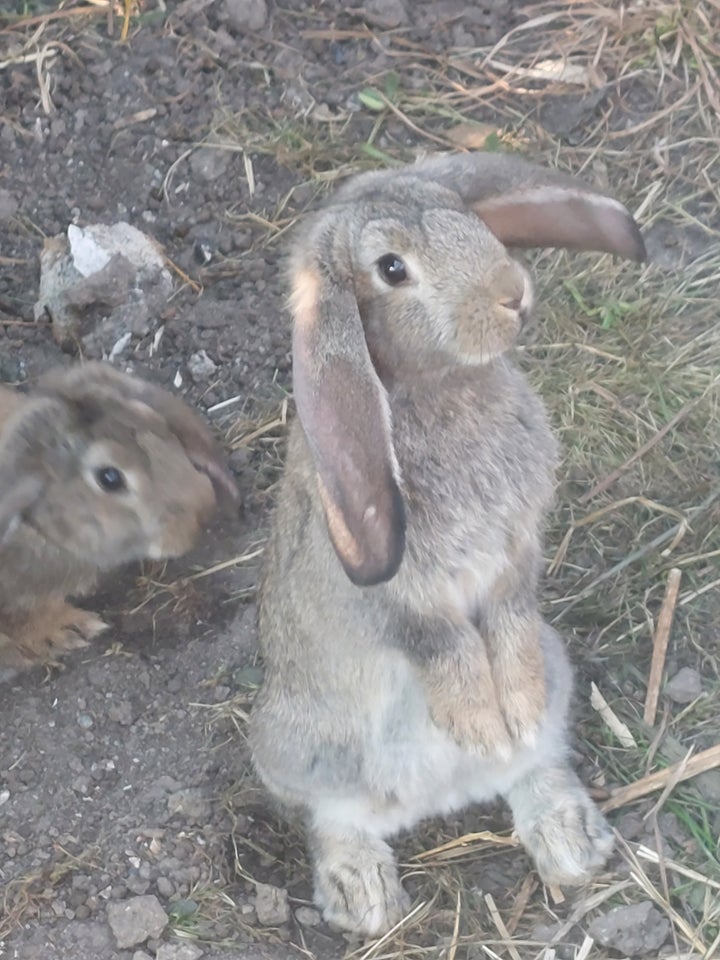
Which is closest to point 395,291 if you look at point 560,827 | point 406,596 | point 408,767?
point 406,596

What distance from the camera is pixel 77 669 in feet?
14.8

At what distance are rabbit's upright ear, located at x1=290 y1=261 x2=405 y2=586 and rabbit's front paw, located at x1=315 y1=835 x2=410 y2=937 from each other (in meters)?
1.39

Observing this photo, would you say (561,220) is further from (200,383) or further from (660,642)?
(200,383)

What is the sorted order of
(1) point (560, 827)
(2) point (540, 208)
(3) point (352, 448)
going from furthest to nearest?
(1) point (560, 827) → (2) point (540, 208) → (3) point (352, 448)

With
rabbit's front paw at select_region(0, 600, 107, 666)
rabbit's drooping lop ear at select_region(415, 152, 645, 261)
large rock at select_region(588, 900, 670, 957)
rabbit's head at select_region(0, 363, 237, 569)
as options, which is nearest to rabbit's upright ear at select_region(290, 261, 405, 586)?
rabbit's drooping lop ear at select_region(415, 152, 645, 261)

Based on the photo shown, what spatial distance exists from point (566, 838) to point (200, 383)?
7.12 ft

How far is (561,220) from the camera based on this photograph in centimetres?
329

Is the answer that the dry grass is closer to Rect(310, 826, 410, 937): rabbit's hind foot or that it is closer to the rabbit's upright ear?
Rect(310, 826, 410, 937): rabbit's hind foot

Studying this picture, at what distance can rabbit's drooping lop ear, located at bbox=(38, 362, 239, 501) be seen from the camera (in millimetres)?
3988

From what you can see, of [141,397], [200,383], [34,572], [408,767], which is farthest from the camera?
[200,383]

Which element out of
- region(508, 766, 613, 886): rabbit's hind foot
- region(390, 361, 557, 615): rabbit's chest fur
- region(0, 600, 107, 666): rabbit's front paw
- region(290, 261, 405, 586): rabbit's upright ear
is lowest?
region(508, 766, 613, 886): rabbit's hind foot

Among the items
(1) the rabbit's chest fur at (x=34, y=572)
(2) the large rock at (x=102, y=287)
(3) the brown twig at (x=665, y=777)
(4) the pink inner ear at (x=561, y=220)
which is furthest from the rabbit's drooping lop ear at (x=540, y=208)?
(2) the large rock at (x=102, y=287)

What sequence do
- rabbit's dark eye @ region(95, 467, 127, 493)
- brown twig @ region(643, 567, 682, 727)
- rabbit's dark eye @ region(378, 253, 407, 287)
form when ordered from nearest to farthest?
rabbit's dark eye @ region(378, 253, 407, 287)
rabbit's dark eye @ region(95, 467, 127, 493)
brown twig @ region(643, 567, 682, 727)

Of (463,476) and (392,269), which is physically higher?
(392,269)
